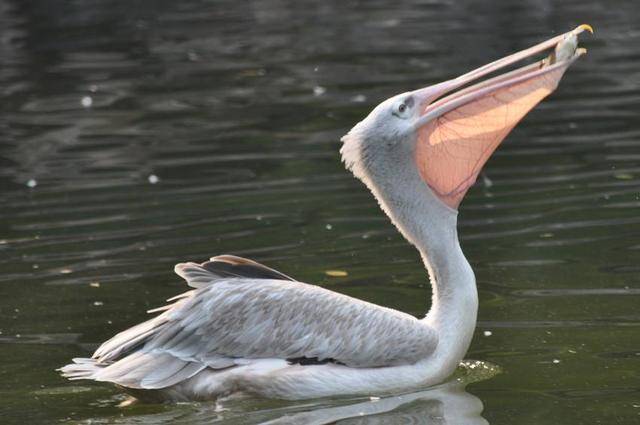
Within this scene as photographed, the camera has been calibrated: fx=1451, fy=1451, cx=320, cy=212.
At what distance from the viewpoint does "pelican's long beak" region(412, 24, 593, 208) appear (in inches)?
224

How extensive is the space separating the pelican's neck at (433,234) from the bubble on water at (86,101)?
748 centimetres

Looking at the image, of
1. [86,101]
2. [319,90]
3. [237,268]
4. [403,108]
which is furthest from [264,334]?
[86,101]

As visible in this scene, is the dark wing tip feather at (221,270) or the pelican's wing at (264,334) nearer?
the pelican's wing at (264,334)

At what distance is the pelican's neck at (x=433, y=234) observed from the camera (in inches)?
219

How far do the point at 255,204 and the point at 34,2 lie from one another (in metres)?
12.6

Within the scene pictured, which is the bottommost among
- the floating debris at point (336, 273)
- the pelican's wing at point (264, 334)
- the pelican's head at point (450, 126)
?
the floating debris at point (336, 273)

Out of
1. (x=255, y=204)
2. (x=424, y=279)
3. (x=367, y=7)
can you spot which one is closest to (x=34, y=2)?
(x=367, y=7)

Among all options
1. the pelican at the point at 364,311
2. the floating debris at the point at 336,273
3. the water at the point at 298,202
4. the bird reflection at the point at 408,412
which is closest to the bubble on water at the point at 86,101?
the water at the point at 298,202

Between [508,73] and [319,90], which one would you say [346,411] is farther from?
[319,90]

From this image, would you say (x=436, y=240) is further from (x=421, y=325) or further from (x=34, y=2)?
(x=34, y=2)

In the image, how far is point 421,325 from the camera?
5.52 meters

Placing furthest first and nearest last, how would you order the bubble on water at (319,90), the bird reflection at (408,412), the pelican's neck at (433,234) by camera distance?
the bubble on water at (319,90)
the pelican's neck at (433,234)
the bird reflection at (408,412)

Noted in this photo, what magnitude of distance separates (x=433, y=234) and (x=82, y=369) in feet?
4.77

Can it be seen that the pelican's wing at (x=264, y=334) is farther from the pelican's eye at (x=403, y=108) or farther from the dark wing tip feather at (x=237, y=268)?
the pelican's eye at (x=403, y=108)
